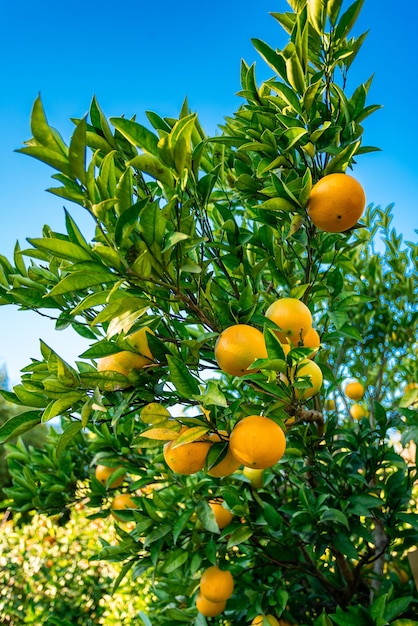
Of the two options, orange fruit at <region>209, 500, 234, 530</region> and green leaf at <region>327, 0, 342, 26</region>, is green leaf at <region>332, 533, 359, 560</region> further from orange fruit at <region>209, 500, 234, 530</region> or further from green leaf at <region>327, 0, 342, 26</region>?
green leaf at <region>327, 0, 342, 26</region>

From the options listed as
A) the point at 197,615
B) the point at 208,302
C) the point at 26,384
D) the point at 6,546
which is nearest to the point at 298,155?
the point at 208,302

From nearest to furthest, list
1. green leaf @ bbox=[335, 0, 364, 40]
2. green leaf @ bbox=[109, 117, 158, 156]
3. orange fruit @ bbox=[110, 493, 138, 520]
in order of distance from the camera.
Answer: green leaf @ bbox=[109, 117, 158, 156] < green leaf @ bbox=[335, 0, 364, 40] < orange fruit @ bbox=[110, 493, 138, 520]

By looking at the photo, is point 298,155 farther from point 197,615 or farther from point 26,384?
point 197,615

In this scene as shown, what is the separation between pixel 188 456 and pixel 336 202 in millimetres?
571

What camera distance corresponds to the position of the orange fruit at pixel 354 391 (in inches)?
93.2

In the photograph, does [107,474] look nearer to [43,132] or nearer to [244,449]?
[244,449]

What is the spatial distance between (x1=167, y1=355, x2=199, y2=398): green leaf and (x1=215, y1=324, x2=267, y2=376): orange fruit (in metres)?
0.07

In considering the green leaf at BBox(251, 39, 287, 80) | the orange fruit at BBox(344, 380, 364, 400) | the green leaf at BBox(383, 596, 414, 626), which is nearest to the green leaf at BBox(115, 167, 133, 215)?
the green leaf at BBox(251, 39, 287, 80)

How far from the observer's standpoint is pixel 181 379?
88cm

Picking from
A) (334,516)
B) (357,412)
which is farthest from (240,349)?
(357,412)

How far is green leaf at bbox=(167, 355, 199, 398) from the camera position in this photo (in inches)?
34.4

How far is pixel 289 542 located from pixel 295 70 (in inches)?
53.6

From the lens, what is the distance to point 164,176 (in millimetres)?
839

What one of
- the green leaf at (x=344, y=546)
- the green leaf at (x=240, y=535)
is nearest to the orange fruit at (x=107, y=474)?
the green leaf at (x=240, y=535)
